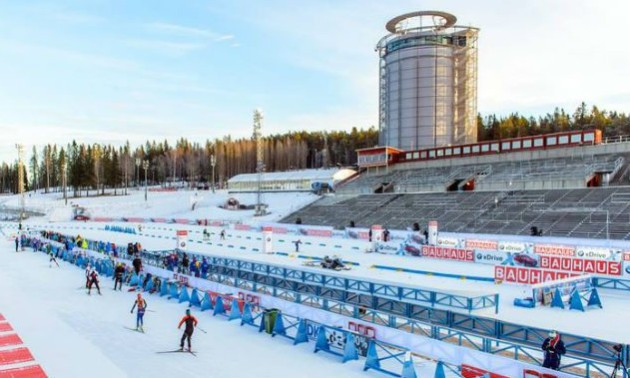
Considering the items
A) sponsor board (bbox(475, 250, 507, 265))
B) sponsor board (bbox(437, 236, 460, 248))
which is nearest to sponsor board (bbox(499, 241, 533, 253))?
sponsor board (bbox(475, 250, 507, 265))

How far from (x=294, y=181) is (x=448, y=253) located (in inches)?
2434

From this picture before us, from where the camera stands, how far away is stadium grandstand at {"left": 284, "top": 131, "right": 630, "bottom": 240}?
128ft

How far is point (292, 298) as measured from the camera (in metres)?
19.6

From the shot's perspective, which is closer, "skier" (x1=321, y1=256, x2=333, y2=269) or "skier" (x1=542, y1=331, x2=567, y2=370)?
"skier" (x1=542, y1=331, x2=567, y2=370)

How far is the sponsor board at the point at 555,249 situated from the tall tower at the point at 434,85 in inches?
2304

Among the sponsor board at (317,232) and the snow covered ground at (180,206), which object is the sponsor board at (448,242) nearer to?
the sponsor board at (317,232)

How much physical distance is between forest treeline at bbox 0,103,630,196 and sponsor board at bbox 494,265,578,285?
87.6m

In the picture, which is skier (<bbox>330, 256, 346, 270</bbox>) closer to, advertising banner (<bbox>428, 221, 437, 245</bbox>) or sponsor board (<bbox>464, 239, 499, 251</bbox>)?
sponsor board (<bbox>464, 239, 499, 251</bbox>)

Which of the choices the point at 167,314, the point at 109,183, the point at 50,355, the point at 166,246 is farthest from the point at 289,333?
the point at 109,183

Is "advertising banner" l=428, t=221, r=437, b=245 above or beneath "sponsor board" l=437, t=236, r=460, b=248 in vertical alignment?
above

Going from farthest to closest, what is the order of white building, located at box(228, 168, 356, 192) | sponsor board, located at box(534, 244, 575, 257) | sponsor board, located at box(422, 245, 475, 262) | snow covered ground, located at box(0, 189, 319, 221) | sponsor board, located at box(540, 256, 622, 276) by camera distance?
white building, located at box(228, 168, 356, 192), snow covered ground, located at box(0, 189, 319, 221), sponsor board, located at box(422, 245, 475, 262), sponsor board, located at box(534, 244, 575, 257), sponsor board, located at box(540, 256, 622, 276)

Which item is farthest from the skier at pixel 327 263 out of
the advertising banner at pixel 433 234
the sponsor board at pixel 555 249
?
the sponsor board at pixel 555 249

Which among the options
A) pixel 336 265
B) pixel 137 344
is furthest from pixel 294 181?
pixel 137 344

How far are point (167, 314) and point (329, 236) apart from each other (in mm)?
29899
